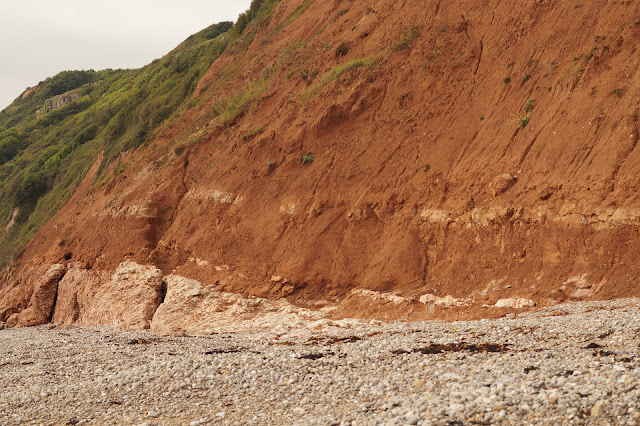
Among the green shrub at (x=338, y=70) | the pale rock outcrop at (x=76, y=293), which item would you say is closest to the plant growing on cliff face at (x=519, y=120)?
the green shrub at (x=338, y=70)

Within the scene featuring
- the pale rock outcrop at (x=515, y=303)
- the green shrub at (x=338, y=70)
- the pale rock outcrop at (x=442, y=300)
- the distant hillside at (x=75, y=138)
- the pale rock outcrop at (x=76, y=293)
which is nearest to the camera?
the pale rock outcrop at (x=515, y=303)

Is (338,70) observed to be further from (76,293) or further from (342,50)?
(76,293)

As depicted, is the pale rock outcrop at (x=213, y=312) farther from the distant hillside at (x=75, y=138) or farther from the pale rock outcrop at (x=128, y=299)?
the distant hillside at (x=75, y=138)

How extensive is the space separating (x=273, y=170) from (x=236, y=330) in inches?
325

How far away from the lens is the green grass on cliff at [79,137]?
42.2 metres

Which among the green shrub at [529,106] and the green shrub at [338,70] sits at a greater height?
the green shrub at [338,70]

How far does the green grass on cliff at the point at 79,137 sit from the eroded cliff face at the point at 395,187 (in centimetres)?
1086

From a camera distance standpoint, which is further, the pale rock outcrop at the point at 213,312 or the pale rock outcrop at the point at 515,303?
the pale rock outcrop at the point at 213,312

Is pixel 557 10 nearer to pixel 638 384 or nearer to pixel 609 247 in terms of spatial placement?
pixel 609 247

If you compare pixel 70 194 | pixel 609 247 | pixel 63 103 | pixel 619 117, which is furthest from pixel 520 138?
pixel 63 103

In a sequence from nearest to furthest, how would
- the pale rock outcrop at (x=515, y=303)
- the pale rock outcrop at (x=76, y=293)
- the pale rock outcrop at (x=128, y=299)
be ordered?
the pale rock outcrop at (x=515, y=303)
the pale rock outcrop at (x=128, y=299)
the pale rock outcrop at (x=76, y=293)

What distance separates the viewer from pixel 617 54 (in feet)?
57.4

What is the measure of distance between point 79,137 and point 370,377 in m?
57.0

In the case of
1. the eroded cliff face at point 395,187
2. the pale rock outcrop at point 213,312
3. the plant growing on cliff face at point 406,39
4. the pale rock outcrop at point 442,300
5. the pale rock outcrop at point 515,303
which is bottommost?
the pale rock outcrop at point 213,312
